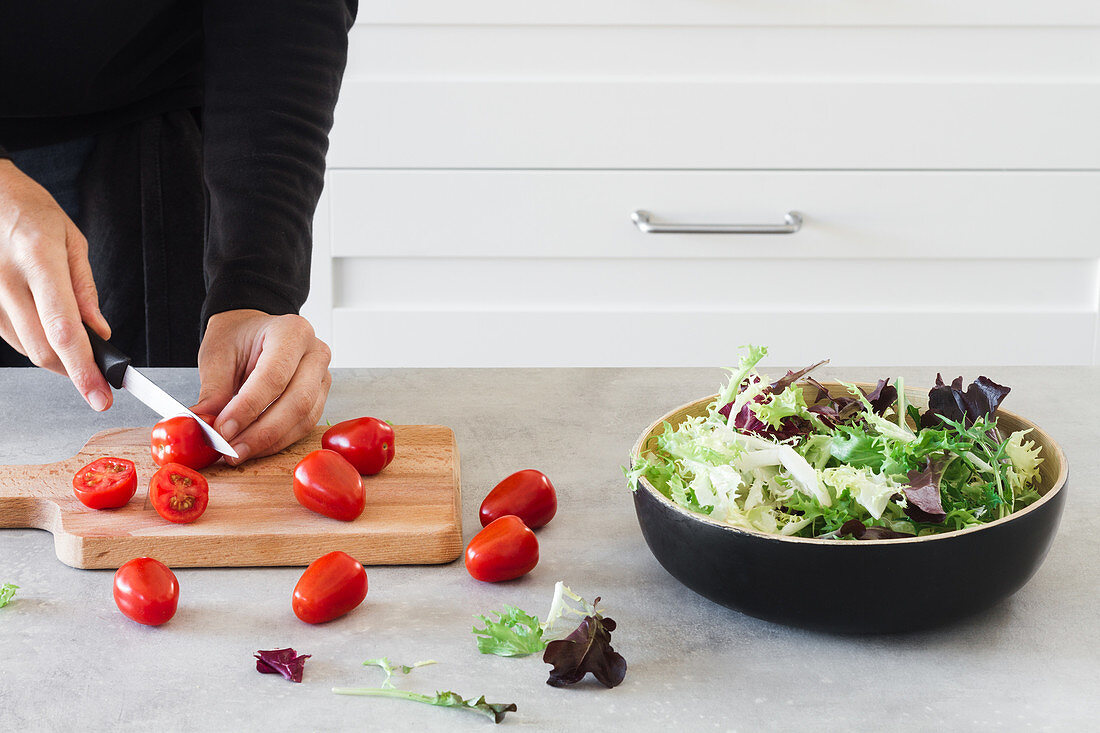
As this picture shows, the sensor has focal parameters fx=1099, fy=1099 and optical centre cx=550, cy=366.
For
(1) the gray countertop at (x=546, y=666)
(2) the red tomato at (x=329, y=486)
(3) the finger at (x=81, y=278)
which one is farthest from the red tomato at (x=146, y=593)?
(3) the finger at (x=81, y=278)

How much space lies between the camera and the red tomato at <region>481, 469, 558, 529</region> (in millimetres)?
902

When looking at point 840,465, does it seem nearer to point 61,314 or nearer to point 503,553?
point 503,553

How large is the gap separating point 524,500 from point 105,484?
0.35m

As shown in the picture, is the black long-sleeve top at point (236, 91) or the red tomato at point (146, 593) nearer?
the red tomato at point (146, 593)

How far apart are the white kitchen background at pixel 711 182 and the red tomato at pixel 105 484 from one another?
4.33 ft

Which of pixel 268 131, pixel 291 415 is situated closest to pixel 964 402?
pixel 291 415

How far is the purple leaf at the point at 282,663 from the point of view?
27.5 inches

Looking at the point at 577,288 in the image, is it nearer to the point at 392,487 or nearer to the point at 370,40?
the point at 370,40

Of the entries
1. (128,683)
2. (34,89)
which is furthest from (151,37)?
(128,683)

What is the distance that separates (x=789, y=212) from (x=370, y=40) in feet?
2.92

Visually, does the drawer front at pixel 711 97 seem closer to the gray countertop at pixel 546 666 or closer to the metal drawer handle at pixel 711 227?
the metal drawer handle at pixel 711 227

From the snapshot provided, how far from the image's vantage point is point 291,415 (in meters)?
1.04

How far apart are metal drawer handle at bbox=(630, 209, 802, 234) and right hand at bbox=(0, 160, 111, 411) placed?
130 centimetres

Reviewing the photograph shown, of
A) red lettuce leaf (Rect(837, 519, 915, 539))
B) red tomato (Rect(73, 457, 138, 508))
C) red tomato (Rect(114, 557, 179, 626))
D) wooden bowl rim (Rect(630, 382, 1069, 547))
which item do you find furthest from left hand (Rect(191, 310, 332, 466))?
red lettuce leaf (Rect(837, 519, 915, 539))
